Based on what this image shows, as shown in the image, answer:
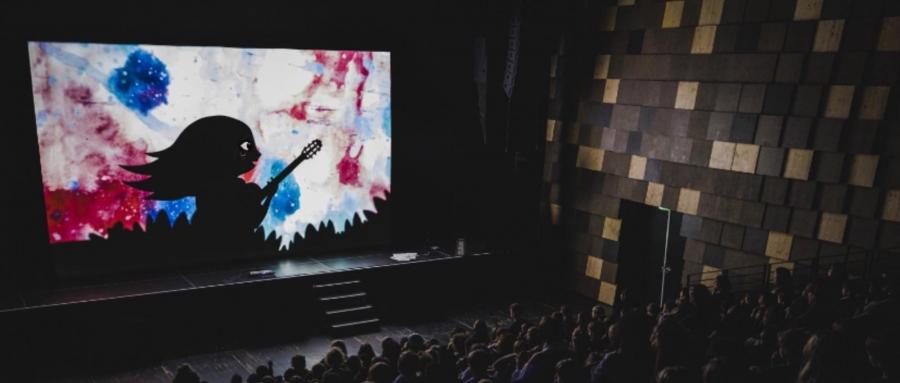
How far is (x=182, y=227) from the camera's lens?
796 cm

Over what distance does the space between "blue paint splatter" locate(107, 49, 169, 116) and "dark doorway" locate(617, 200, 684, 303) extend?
5831mm

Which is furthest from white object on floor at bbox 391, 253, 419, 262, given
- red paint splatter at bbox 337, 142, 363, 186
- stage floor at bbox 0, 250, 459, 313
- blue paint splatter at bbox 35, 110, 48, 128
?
blue paint splatter at bbox 35, 110, 48, 128

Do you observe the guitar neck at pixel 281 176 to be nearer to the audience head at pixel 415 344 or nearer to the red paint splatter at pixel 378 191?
the red paint splatter at pixel 378 191

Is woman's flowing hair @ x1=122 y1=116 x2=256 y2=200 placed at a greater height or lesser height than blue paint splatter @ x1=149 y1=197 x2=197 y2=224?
greater

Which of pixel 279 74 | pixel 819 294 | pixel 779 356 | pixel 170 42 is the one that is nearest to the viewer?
pixel 779 356

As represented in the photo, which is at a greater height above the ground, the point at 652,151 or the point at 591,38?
the point at 591,38

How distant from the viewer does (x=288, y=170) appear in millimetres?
8484

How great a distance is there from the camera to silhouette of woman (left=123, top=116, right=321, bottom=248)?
776 cm

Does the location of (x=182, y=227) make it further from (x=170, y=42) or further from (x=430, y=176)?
(x=430, y=176)

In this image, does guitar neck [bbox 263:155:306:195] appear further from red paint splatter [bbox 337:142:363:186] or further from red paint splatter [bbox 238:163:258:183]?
red paint splatter [bbox 337:142:363:186]

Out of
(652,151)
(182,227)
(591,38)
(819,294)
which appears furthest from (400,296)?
(819,294)

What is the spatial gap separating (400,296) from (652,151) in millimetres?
3640

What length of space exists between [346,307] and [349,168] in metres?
1.92

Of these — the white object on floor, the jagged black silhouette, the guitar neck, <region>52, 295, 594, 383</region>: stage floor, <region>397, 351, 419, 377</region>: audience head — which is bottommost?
<region>52, 295, 594, 383</region>: stage floor
